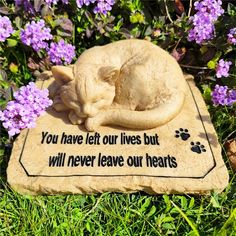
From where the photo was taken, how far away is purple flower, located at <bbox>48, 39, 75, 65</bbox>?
2801 mm

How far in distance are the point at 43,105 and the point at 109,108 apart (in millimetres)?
438

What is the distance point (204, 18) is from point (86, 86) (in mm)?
1070

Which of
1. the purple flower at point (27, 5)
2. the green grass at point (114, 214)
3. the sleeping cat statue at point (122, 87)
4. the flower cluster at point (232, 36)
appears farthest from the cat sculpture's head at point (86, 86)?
the flower cluster at point (232, 36)

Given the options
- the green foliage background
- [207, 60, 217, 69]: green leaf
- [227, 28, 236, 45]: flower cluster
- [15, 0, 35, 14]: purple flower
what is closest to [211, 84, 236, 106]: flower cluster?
the green foliage background

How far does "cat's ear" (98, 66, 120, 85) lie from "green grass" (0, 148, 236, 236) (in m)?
0.71

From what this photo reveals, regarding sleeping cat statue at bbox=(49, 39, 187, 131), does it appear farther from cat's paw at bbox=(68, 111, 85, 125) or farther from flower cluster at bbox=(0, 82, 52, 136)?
flower cluster at bbox=(0, 82, 52, 136)

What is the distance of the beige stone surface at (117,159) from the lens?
2207 millimetres

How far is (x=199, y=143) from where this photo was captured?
240 cm

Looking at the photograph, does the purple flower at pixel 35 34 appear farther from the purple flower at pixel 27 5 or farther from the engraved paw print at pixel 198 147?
the engraved paw print at pixel 198 147

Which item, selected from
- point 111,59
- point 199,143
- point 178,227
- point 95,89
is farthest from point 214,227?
point 111,59

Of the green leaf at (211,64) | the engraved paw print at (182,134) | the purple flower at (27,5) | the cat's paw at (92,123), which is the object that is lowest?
the cat's paw at (92,123)

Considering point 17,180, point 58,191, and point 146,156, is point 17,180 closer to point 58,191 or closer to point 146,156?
point 58,191

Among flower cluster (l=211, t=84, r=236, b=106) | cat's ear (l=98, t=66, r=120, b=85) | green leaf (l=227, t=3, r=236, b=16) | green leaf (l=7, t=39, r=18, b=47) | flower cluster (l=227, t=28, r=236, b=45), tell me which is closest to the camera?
cat's ear (l=98, t=66, r=120, b=85)

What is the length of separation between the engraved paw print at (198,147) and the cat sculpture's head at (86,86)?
62 centimetres
